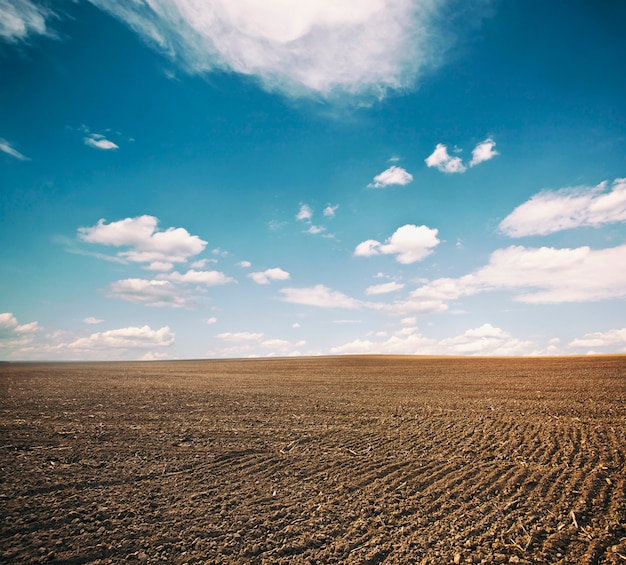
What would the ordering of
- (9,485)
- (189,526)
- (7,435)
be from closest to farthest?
(189,526) < (9,485) < (7,435)

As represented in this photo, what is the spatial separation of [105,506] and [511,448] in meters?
8.51

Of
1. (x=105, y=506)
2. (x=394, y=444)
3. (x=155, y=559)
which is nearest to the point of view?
(x=155, y=559)

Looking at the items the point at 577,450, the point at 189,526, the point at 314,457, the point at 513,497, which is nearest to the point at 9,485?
the point at 189,526

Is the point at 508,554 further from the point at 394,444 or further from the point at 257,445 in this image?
the point at 257,445

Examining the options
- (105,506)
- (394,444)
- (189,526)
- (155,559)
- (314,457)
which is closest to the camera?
(155,559)

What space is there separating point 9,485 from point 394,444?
25.9ft

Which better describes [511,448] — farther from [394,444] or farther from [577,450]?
[394,444]

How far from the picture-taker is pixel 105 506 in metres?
5.93

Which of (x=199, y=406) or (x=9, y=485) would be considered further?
(x=199, y=406)

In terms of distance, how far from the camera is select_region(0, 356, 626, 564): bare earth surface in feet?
15.7

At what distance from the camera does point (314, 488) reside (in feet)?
21.9

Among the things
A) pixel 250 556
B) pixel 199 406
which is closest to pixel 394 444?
pixel 250 556

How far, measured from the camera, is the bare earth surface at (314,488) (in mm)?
4789

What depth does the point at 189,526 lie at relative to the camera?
17.4 ft
